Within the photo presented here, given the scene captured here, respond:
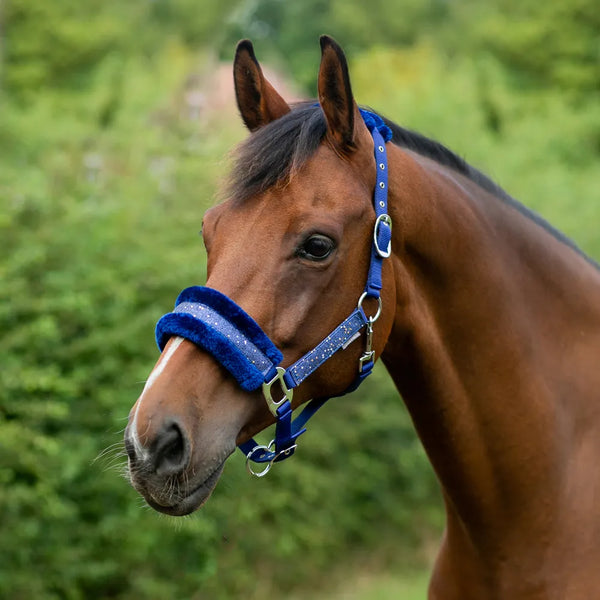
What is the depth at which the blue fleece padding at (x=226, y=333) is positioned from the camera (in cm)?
213

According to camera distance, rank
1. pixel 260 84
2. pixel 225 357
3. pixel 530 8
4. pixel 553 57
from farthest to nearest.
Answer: pixel 530 8 → pixel 553 57 → pixel 260 84 → pixel 225 357

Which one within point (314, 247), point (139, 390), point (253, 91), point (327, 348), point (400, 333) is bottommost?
point (327, 348)

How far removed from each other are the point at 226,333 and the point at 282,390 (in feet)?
0.87

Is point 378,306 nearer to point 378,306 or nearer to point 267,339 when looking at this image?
point 378,306

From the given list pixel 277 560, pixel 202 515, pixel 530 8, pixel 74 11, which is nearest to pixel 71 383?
pixel 202 515

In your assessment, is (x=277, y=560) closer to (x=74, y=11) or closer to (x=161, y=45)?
(x=74, y=11)

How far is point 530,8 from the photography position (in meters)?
25.3

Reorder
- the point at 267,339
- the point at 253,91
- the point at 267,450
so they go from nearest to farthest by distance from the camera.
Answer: the point at 267,339
the point at 267,450
the point at 253,91

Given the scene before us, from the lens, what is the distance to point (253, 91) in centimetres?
269

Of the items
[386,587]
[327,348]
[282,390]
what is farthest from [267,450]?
[386,587]

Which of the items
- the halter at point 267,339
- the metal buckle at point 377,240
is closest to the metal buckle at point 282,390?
the halter at point 267,339

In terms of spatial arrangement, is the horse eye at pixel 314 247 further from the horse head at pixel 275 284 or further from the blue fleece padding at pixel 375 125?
the blue fleece padding at pixel 375 125

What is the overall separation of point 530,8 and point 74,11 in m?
14.4

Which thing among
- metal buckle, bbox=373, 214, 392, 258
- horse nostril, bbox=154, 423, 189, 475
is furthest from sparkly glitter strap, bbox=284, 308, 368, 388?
horse nostril, bbox=154, 423, 189, 475
